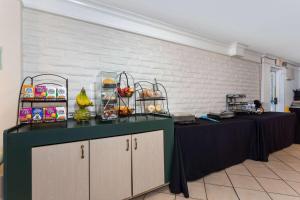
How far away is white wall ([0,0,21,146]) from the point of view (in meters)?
1.62

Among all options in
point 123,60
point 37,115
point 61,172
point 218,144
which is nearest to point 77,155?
point 61,172

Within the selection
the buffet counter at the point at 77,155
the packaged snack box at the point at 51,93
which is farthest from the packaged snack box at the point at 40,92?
the buffet counter at the point at 77,155

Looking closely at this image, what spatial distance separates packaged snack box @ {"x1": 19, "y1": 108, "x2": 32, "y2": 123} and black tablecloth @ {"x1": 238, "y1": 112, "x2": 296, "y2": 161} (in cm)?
342

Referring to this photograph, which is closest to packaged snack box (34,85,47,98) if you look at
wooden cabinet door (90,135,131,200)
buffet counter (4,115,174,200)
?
buffet counter (4,115,174,200)

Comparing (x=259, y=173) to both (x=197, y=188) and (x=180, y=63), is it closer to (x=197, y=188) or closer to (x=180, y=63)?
(x=197, y=188)

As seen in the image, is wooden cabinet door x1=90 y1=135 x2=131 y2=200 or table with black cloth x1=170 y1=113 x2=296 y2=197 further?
table with black cloth x1=170 y1=113 x2=296 y2=197

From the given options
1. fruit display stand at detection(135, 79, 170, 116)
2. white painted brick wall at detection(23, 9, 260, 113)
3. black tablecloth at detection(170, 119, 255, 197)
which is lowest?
black tablecloth at detection(170, 119, 255, 197)

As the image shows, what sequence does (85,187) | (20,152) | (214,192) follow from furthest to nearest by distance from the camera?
(214,192) < (85,187) < (20,152)

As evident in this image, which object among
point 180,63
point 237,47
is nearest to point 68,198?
point 180,63

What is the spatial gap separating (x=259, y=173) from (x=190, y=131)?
141cm

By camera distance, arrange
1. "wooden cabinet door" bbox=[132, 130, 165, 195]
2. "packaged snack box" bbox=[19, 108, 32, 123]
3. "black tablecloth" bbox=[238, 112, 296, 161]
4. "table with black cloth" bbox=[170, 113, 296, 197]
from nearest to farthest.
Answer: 1. "packaged snack box" bbox=[19, 108, 32, 123]
2. "wooden cabinet door" bbox=[132, 130, 165, 195]
3. "table with black cloth" bbox=[170, 113, 296, 197]
4. "black tablecloth" bbox=[238, 112, 296, 161]

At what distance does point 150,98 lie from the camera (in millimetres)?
2484

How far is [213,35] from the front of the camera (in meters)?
3.30

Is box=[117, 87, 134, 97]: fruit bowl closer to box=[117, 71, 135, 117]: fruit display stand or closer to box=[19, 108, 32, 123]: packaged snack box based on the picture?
box=[117, 71, 135, 117]: fruit display stand
